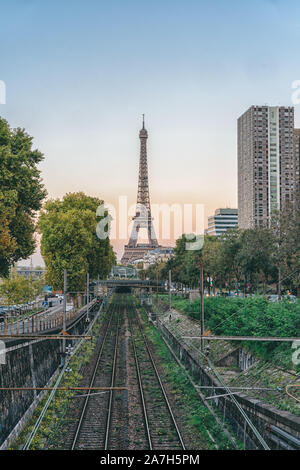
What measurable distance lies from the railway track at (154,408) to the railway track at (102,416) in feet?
2.97

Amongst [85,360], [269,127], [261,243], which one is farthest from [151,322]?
[269,127]

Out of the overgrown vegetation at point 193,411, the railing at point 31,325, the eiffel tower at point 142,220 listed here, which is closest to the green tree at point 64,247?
the railing at point 31,325

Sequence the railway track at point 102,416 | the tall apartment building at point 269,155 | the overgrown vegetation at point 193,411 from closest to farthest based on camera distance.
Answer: the overgrown vegetation at point 193,411 → the railway track at point 102,416 → the tall apartment building at point 269,155

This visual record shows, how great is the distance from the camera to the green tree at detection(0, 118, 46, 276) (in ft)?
75.0

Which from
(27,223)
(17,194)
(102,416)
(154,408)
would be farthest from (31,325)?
(154,408)

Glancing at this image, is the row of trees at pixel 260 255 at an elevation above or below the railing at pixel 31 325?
above

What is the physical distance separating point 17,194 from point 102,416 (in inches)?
468

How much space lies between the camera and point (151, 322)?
5138 centimetres

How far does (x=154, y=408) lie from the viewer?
1906cm

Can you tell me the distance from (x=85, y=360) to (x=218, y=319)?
29.2ft

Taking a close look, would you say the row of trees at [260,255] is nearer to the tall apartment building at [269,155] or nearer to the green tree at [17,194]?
the green tree at [17,194]

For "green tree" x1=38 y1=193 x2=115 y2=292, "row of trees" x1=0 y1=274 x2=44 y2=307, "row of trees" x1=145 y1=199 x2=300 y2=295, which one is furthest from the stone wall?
"row of trees" x1=0 y1=274 x2=44 y2=307

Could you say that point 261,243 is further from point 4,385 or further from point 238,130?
point 238,130

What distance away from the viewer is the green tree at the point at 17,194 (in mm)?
22859
